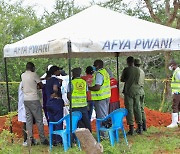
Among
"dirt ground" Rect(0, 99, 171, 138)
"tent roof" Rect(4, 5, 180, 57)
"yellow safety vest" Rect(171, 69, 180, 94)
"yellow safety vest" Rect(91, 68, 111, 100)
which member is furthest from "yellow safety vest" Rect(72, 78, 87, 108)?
"yellow safety vest" Rect(171, 69, 180, 94)

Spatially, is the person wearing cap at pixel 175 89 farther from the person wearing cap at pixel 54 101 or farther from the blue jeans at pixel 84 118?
the person wearing cap at pixel 54 101

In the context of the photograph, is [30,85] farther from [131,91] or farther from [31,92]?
[131,91]

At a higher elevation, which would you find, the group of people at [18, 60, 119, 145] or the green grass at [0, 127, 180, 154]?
the group of people at [18, 60, 119, 145]

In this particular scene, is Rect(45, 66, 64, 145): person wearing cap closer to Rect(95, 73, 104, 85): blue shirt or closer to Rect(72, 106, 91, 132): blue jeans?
Rect(72, 106, 91, 132): blue jeans

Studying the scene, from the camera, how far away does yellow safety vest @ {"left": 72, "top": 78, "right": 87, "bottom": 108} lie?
28.6 feet

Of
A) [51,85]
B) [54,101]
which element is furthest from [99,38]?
[54,101]

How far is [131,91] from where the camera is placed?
1041cm

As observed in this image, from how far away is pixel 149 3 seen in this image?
16.6m

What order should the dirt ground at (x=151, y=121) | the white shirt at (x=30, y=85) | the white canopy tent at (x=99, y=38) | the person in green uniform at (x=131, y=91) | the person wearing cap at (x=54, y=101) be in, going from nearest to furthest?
the white canopy tent at (x=99, y=38) < the person wearing cap at (x=54, y=101) < the white shirt at (x=30, y=85) < the person in green uniform at (x=131, y=91) < the dirt ground at (x=151, y=121)

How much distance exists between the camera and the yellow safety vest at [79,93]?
8727mm

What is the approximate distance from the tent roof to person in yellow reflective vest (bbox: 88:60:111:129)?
Answer: 94 centimetres

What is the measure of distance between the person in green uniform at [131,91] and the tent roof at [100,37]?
1.34 metres

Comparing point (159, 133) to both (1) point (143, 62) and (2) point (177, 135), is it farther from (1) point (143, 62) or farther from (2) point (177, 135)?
(1) point (143, 62)

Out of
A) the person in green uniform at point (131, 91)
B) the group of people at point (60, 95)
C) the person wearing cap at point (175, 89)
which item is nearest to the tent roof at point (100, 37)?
the group of people at point (60, 95)
